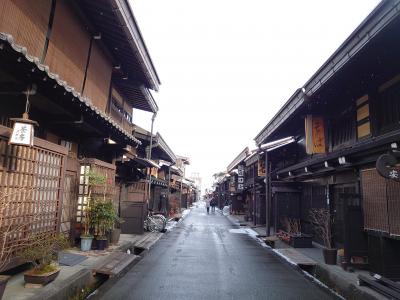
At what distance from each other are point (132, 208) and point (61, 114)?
10.1 metres

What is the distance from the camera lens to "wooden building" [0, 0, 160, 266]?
7355 millimetres

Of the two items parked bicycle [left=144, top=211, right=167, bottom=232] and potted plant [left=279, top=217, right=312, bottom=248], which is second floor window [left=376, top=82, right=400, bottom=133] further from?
parked bicycle [left=144, top=211, right=167, bottom=232]

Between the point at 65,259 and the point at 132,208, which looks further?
the point at 132,208

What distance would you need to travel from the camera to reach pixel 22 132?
273 inches

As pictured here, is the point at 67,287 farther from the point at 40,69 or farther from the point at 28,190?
the point at 40,69

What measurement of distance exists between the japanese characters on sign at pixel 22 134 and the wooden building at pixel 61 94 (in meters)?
0.34

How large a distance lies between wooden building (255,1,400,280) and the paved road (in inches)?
89.9

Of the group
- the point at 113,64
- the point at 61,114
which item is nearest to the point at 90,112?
the point at 61,114

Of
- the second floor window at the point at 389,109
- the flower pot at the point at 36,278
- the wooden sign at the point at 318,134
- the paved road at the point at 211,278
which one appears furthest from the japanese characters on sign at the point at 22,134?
the wooden sign at the point at 318,134

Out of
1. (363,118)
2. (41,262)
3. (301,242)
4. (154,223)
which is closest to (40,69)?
(41,262)

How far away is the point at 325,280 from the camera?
35.1 feet

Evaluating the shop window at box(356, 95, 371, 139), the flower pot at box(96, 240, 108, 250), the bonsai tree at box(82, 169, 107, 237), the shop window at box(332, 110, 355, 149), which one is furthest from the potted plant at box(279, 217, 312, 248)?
the bonsai tree at box(82, 169, 107, 237)

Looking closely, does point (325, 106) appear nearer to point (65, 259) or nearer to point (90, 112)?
→ point (90, 112)

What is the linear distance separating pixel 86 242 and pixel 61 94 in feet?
19.5
